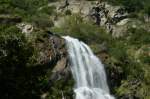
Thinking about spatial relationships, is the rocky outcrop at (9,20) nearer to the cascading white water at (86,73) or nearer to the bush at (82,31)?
the cascading white water at (86,73)

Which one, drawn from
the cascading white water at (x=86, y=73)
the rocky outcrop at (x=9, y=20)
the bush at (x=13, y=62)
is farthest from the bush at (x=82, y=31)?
the bush at (x=13, y=62)

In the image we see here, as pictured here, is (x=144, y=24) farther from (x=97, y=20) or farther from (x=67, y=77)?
(x=67, y=77)

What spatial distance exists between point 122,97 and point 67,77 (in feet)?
26.8

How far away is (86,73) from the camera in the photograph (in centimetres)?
5497

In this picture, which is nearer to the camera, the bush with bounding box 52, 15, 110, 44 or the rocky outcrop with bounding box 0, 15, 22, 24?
the rocky outcrop with bounding box 0, 15, 22, 24

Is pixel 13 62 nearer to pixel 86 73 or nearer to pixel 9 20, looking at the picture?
A: pixel 9 20

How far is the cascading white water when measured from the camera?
52219 mm

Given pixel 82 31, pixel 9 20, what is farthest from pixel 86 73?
pixel 82 31

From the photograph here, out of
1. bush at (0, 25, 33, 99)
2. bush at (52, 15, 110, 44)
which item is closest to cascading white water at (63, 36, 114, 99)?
bush at (0, 25, 33, 99)

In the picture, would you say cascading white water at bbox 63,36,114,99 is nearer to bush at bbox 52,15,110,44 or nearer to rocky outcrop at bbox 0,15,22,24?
rocky outcrop at bbox 0,15,22,24

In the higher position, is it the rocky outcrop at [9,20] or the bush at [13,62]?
the rocky outcrop at [9,20]

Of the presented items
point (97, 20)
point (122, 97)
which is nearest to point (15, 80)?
point (122, 97)

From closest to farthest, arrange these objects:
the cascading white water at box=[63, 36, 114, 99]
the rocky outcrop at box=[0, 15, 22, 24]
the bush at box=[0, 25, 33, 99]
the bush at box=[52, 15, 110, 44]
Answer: the bush at box=[0, 25, 33, 99], the cascading white water at box=[63, 36, 114, 99], the rocky outcrop at box=[0, 15, 22, 24], the bush at box=[52, 15, 110, 44]

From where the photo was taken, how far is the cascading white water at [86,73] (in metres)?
52.2
